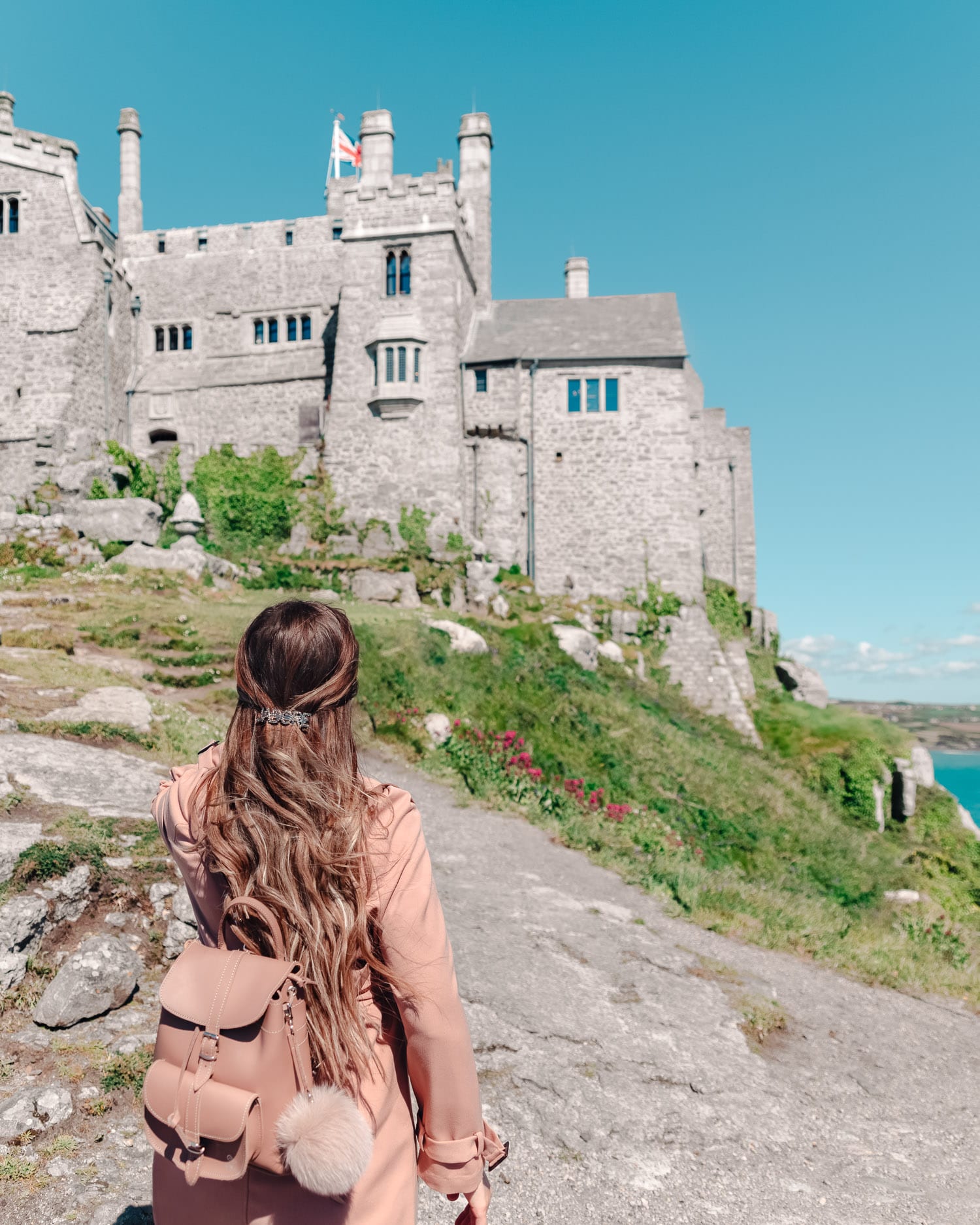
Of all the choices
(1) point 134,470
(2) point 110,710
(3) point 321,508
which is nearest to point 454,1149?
(2) point 110,710

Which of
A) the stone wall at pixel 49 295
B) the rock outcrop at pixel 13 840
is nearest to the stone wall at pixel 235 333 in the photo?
the stone wall at pixel 49 295

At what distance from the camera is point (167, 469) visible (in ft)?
92.7

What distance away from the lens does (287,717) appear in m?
1.99

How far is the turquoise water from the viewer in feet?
230


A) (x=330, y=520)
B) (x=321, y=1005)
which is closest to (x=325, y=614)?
(x=321, y=1005)

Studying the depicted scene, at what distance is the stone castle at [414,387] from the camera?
2650 cm

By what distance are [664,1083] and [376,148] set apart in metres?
29.0

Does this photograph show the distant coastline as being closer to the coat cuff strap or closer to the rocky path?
the rocky path

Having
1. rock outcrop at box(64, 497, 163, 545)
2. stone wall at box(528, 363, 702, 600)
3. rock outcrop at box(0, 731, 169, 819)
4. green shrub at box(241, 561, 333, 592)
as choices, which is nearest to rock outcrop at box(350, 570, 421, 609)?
green shrub at box(241, 561, 333, 592)

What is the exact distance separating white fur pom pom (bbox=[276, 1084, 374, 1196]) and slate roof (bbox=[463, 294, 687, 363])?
27.0 meters

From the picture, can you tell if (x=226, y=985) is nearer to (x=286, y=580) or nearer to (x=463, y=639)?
(x=463, y=639)

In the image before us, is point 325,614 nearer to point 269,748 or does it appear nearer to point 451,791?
point 269,748

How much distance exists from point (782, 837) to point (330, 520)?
56.7 ft

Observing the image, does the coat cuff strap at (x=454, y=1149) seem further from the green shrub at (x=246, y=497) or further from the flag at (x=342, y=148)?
the flag at (x=342, y=148)
